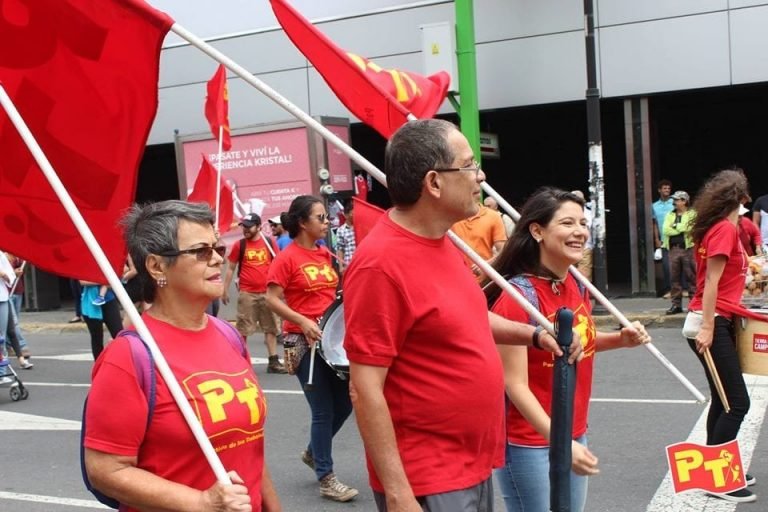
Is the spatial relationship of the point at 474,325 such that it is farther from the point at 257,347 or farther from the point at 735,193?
the point at 257,347

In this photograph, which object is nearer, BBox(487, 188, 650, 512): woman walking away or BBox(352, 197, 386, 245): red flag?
BBox(487, 188, 650, 512): woman walking away

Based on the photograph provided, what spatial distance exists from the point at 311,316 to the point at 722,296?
267cm

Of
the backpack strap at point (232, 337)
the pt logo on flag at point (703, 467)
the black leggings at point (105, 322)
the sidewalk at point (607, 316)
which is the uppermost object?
the backpack strap at point (232, 337)

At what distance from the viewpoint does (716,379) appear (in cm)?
553

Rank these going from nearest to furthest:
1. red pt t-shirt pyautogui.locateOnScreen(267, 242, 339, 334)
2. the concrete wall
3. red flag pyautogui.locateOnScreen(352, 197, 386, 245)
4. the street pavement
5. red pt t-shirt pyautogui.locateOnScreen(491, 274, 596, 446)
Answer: red pt t-shirt pyautogui.locateOnScreen(491, 274, 596, 446)
red flag pyautogui.locateOnScreen(352, 197, 386, 245)
the street pavement
red pt t-shirt pyautogui.locateOnScreen(267, 242, 339, 334)
the concrete wall

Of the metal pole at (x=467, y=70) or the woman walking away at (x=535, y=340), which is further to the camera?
the metal pole at (x=467, y=70)

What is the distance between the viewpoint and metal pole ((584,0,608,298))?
539 inches

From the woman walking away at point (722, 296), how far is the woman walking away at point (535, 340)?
1.72 metres

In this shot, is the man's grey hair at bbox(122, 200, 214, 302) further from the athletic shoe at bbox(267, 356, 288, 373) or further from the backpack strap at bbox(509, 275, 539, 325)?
the athletic shoe at bbox(267, 356, 288, 373)

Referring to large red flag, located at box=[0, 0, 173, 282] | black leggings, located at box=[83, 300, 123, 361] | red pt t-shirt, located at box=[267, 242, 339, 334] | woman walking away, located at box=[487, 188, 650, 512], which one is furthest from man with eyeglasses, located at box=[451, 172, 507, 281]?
large red flag, located at box=[0, 0, 173, 282]

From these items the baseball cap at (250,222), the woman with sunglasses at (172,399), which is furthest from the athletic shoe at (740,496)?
the baseball cap at (250,222)

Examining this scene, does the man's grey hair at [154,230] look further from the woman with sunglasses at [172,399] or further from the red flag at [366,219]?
the red flag at [366,219]

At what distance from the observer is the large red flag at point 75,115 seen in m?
3.31

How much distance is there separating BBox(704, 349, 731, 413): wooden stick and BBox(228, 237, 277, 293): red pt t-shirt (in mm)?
6572
